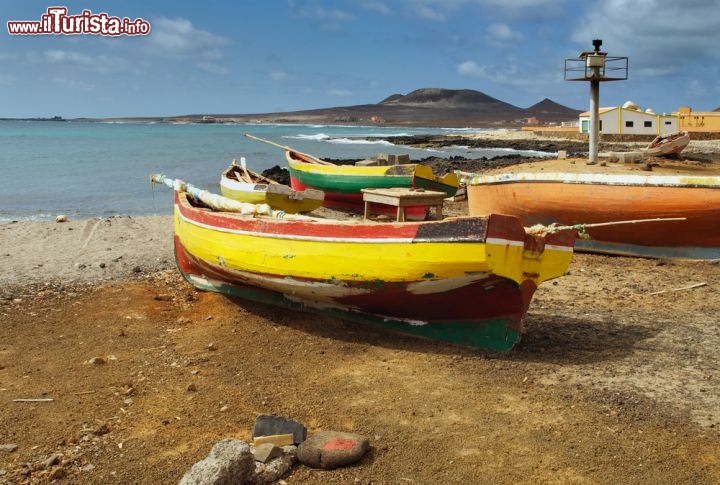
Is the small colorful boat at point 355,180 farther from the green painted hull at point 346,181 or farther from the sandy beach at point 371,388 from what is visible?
the sandy beach at point 371,388

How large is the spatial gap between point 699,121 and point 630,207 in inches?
1714

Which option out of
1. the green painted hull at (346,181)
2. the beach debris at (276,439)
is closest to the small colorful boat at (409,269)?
the beach debris at (276,439)

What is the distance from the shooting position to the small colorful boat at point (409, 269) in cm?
546

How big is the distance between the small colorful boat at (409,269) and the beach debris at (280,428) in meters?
1.81

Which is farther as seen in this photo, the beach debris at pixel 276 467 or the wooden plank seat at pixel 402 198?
the wooden plank seat at pixel 402 198

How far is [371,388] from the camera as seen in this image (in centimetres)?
524

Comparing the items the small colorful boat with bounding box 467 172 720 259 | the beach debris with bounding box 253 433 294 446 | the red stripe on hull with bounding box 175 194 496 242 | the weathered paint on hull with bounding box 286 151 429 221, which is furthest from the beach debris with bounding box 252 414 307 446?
the weathered paint on hull with bounding box 286 151 429 221

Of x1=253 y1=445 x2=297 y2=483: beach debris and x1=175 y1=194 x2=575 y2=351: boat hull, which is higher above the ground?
x1=175 y1=194 x2=575 y2=351: boat hull

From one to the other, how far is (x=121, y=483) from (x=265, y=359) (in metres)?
2.10

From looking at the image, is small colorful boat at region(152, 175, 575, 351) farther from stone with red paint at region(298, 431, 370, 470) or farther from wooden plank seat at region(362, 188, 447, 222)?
wooden plank seat at region(362, 188, 447, 222)

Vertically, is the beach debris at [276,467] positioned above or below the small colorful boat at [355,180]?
below

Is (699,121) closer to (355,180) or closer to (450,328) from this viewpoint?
(355,180)

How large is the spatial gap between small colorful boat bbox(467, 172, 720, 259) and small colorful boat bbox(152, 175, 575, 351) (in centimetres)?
388

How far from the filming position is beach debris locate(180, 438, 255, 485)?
369 cm
